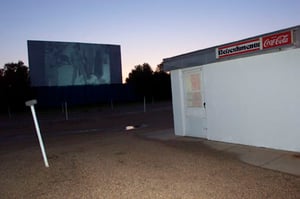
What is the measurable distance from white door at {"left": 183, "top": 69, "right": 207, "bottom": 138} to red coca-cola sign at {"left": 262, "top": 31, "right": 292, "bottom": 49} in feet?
8.66

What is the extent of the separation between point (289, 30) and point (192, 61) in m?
3.28

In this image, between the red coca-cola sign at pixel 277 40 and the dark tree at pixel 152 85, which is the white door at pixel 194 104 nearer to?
the red coca-cola sign at pixel 277 40

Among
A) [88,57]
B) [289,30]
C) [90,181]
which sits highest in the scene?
[88,57]

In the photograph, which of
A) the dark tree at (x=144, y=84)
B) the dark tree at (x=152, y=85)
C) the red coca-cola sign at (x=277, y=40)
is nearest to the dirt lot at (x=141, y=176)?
the red coca-cola sign at (x=277, y=40)

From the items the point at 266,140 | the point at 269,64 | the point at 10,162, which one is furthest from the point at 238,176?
the point at 10,162

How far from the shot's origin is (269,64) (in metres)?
7.33

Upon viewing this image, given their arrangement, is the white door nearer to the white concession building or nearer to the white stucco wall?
the white concession building

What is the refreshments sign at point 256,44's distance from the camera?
6.73 metres

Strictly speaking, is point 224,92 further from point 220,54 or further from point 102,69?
point 102,69

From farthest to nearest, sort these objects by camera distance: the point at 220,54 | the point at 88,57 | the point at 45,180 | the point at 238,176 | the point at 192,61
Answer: the point at 88,57, the point at 192,61, the point at 220,54, the point at 45,180, the point at 238,176

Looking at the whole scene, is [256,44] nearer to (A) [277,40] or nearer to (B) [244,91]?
(A) [277,40]

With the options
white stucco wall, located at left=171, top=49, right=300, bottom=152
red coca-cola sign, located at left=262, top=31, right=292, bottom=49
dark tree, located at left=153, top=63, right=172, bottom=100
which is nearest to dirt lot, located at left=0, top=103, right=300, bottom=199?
white stucco wall, located at left=171, top=49, right=300, bottom=152

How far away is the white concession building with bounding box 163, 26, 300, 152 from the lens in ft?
22.8

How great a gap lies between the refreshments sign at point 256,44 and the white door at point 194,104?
1.41 meters
